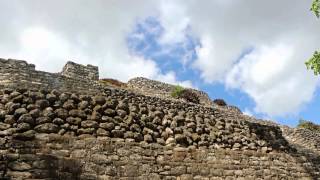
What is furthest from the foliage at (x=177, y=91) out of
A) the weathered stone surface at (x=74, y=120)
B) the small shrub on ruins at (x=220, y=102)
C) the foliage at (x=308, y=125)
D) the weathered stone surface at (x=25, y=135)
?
the weathered stone surface at (x=25, y=135)

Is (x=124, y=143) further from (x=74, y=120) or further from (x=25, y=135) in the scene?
(x=25, y=135)

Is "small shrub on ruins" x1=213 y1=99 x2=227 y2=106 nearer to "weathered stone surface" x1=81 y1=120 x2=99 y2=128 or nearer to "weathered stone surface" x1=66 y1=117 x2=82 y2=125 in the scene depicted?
"weathered stone surface" x1=81 y1=120 x2=99 y2=128

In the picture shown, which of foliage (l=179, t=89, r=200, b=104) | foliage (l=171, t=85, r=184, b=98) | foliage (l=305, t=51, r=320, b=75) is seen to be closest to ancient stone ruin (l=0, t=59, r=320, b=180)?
foliage (l=305, t=51, r=320, b=75)

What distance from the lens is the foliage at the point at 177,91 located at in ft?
128

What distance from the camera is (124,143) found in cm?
1025

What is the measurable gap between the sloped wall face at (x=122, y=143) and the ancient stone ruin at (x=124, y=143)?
0.05ft

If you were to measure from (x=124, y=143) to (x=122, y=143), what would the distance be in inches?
1.9

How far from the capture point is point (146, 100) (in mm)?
30344

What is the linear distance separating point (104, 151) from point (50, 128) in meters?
1.06

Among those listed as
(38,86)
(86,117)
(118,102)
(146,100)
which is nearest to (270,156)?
(118,102)

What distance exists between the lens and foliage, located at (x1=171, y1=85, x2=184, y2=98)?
1538 inches

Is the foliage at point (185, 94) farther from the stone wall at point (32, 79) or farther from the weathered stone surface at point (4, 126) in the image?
the weathered stone surface at point (4, 126)

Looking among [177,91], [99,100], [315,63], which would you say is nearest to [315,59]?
[315,63]

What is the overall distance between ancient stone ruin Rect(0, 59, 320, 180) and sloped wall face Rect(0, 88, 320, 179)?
0.02 metres
